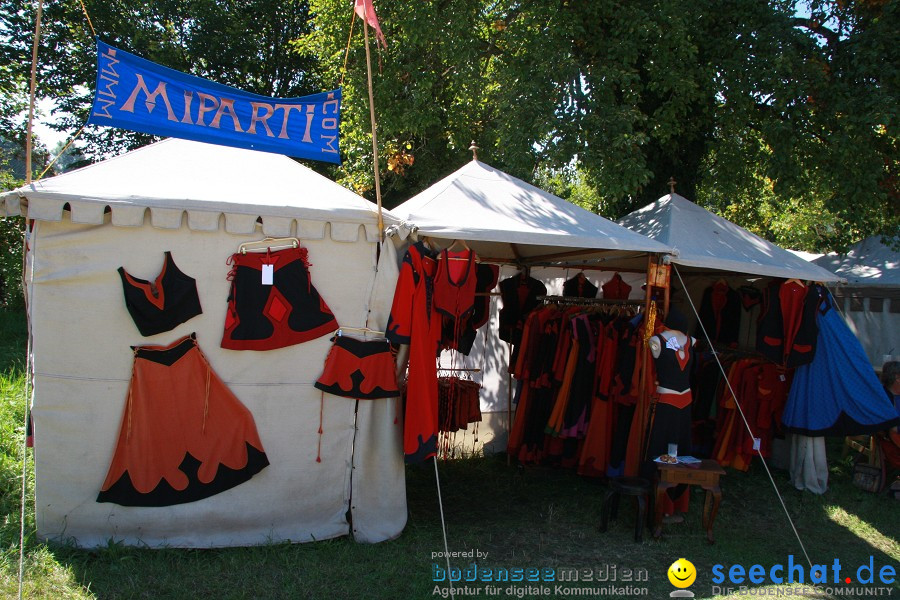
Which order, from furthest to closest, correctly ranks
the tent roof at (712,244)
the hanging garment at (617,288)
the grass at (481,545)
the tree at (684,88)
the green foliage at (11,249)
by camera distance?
1. the green foliage at (11,249)
2. the hanging garment at (617,288)
3. the tree at (684,88)
4. the tent roof at (712,244)
5. the grass at (481,545)

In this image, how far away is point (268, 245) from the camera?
392 cm

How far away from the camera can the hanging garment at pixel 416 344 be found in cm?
407

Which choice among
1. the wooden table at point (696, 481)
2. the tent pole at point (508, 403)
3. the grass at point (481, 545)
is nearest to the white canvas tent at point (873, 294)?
the grass at point (481, 545)

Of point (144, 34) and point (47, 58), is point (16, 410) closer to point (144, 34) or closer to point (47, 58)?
point (144, 34)

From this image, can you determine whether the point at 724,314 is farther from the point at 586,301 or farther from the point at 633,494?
the point at 633,494

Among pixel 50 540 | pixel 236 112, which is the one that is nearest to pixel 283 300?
pixel 236 112

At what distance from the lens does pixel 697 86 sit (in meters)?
6.79

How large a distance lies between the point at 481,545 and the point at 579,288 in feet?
10.3

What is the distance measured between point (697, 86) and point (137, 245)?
5781 millimetres

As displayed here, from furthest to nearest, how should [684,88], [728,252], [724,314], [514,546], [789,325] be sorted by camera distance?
[724,314] → [684,88] → [789,325] → [728,252] → [514,546]

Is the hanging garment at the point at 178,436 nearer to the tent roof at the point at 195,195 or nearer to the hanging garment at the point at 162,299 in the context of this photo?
the hanging garment at the point at 162,299

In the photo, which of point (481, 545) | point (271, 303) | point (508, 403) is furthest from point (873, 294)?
point (271, 303)

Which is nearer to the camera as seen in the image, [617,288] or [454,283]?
[454,283]

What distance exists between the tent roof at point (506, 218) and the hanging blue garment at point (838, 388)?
75.0 inches
